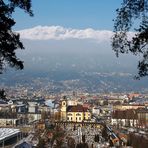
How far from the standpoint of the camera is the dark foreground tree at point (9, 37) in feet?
16.0

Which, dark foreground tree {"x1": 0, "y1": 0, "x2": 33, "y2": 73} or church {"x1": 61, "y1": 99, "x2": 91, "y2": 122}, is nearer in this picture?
dark foreground tree {"x1": 0, "y1": 0, "x2": 33, "y2": 73}

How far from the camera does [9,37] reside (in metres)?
5.01

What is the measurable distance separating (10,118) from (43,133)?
19614 millimetres

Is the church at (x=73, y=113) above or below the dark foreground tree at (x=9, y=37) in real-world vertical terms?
below

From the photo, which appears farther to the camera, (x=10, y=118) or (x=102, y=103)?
(x=102, y=103)

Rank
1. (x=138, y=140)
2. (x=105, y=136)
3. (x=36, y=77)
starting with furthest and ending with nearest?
(x=36, y=77) → (x=105, y=136) → (x=138, y=140)

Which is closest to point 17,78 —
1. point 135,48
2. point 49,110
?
point 49,110

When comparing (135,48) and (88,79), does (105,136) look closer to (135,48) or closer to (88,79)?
(135,48)

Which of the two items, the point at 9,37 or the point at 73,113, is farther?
the point at 73,113

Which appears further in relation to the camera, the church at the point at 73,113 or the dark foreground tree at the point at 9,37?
the church at the point at 73,113

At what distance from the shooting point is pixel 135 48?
16.2 ft

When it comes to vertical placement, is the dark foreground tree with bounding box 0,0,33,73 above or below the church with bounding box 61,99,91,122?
above

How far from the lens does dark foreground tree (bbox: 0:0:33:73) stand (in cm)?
487

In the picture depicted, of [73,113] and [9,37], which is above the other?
[9,37]
